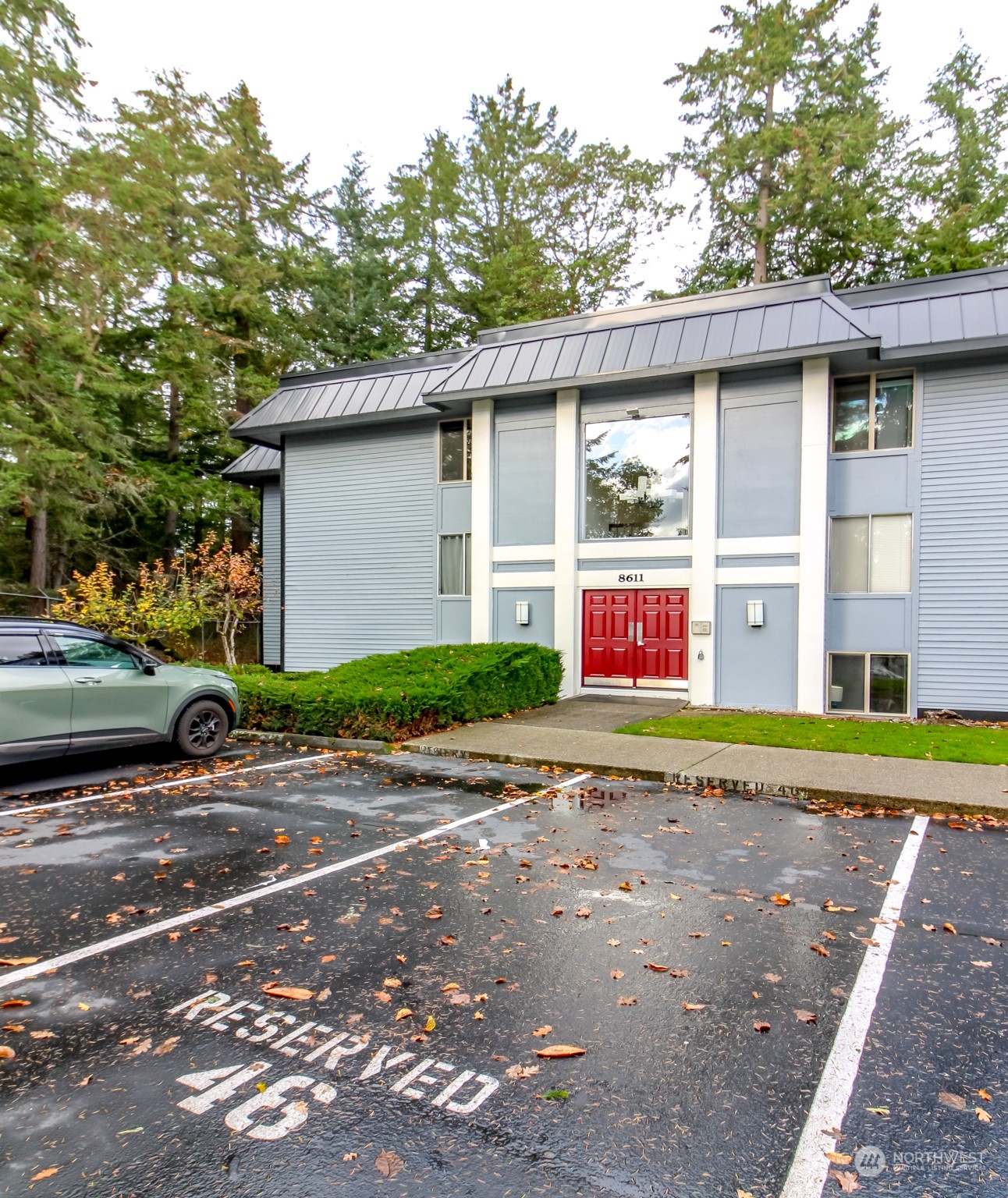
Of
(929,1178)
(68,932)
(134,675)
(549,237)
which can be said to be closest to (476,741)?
(134,675)

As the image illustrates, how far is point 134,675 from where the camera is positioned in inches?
331

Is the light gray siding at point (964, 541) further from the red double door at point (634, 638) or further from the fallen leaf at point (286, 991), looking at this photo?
the fallen leaf at point (286, 991)

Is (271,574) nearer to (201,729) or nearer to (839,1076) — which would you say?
(201,729)

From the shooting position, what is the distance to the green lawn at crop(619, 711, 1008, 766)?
30.3 feet

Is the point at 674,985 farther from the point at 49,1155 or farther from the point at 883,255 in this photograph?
the point at 883,255

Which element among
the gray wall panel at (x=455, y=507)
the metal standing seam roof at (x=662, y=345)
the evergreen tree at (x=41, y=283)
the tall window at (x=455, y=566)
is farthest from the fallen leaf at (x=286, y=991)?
the evergreen tree at (x=41, y=283)

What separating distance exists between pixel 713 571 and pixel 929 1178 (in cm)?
1194

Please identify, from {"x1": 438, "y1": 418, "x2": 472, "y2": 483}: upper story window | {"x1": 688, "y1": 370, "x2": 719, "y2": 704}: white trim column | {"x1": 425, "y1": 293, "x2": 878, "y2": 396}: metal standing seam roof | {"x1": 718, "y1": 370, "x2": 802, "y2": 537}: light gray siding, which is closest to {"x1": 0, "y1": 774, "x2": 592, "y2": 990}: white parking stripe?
{"x1": 688, "y1": 370, "x2": 719, "y2": 704}: white trim column

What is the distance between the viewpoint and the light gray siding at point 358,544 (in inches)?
669

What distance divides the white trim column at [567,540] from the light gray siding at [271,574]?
843 cm

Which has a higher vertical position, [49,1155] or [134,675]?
[134,675]

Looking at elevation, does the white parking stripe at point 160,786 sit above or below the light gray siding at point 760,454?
below

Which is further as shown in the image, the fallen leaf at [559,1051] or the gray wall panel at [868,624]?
the gray wall panel at [868,624]

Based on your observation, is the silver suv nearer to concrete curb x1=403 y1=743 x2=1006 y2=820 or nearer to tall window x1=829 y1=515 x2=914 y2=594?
concrete curb x1=403 y1=743 x2=1006 y2=820
